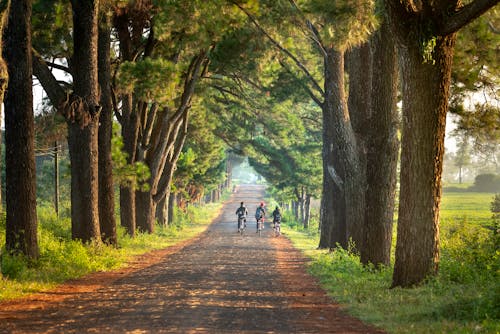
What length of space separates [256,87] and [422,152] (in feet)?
67.1

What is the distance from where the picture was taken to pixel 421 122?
13.1 meters

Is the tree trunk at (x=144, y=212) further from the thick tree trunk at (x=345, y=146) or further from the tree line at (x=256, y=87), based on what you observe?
the thick tree trunk at (x=345, y=146)

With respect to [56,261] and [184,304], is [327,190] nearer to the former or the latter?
[56,261]

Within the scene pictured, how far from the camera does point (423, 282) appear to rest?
43.3 feet

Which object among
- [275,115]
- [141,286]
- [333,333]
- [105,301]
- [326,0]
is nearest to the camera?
[333,333]

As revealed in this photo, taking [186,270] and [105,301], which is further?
[186,270]

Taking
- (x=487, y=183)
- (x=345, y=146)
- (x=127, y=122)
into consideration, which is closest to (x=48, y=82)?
(x=345, y=146)

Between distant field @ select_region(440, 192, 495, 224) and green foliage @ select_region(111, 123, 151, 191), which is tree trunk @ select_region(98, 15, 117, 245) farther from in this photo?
distant field @ select_region(440, 192, 495, 224)

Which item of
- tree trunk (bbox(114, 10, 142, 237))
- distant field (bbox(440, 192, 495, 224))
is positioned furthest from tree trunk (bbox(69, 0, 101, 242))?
distant field (bbox(440, 192, 495, 224))

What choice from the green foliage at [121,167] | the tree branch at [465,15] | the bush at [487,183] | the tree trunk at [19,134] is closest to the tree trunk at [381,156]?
the tree branch at [465,15]

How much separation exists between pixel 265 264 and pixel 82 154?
6.67m

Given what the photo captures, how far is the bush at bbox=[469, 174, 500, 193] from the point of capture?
107 metres

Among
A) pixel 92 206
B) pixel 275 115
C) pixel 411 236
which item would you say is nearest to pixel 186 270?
pixel 92 206

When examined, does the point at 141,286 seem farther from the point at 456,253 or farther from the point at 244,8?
the point at 244,8
